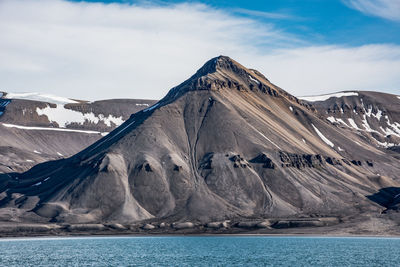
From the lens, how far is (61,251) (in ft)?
447

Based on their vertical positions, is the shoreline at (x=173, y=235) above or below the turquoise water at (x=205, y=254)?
below

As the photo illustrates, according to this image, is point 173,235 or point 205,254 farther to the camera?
point 173,235

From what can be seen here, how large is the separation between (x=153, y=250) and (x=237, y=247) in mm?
20436

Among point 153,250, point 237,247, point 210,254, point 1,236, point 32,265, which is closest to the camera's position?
point 32,265

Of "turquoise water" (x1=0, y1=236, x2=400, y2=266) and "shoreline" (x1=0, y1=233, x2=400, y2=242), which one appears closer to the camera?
"turquoise water" (x1=0, y1=236, x2=400, y2=266)

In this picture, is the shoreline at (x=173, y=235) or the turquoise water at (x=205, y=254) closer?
the turquoise water at (x=205, y=254)

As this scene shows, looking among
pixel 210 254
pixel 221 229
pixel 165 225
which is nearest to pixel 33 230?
pixel 165 225

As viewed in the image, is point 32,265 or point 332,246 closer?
point 32,265

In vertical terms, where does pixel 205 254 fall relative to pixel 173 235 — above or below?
above

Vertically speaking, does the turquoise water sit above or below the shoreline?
above

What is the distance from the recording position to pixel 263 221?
199250mm

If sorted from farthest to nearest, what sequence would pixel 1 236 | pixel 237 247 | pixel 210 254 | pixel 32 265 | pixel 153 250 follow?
pixel 1 236 → pixel 237 247 → pixel 153 250 → pixel 210 254 → pixel 32 265

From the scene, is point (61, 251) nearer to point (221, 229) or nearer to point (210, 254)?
point (210, 254)

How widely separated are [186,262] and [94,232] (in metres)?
88.0
